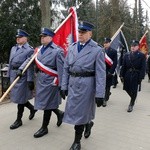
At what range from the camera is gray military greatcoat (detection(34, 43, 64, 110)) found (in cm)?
689

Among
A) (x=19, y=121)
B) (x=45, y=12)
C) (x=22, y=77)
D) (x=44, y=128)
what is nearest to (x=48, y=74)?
(x=22, y=77)

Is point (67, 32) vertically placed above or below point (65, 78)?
above

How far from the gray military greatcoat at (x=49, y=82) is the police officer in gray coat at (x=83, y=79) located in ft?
2.48

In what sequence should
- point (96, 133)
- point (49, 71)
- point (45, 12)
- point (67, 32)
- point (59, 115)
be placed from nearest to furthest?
point (49, 71) < point (96, 133) < point (59, 115) < point (67, 32) < point (45, 12)

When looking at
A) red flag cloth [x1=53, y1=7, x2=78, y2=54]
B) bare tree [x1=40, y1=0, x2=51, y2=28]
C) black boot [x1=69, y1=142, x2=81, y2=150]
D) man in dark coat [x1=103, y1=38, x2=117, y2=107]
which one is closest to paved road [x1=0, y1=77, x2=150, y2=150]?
black boot [x1=69, y1=142, x2=81, y2=150]

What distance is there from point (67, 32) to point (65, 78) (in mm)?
1957

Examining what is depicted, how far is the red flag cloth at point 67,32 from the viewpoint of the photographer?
7.84 m

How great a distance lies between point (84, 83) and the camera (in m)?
6.02

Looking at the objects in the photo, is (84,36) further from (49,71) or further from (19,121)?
(19,121)

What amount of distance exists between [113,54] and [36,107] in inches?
165

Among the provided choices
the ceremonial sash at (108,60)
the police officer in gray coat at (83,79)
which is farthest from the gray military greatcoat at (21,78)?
the ceremonial sash at (108,60)

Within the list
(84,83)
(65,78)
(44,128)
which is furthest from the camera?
(44,128)

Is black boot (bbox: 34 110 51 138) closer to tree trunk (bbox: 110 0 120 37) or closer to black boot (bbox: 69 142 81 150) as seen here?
black boot (bbox: 69 142 81 150)

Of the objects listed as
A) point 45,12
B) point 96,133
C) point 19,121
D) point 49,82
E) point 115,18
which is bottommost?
point 96,133
